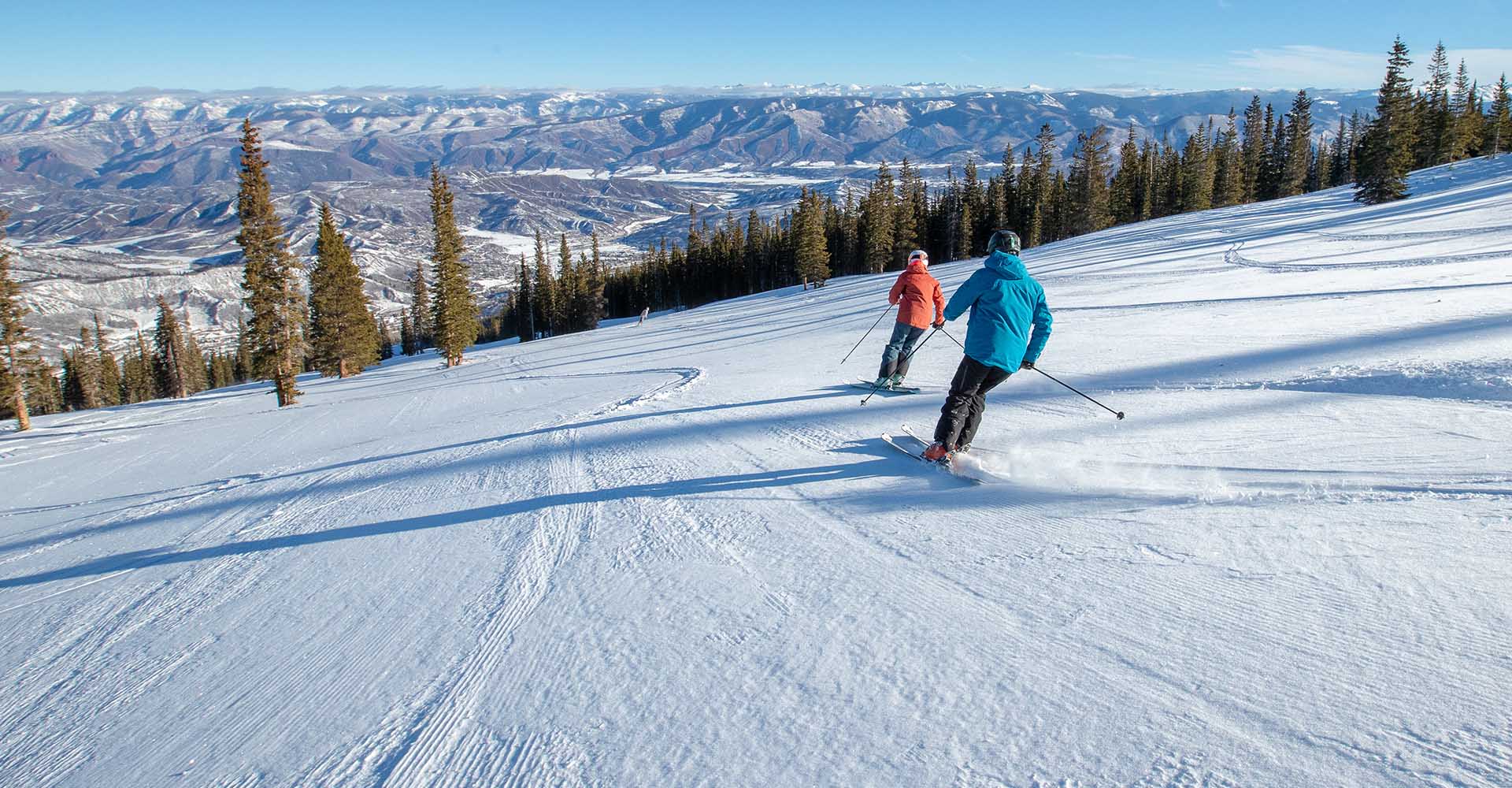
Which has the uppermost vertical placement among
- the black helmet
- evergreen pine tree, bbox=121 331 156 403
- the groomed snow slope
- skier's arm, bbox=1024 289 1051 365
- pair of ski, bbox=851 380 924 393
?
the black helmet

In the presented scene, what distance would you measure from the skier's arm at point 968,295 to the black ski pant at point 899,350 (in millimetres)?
2561

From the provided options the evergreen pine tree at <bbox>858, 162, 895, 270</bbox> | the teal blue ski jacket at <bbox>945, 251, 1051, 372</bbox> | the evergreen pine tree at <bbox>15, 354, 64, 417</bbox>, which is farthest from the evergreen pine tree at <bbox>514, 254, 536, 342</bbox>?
the teal blue ski jacket at <bbox>945, 251, 1051, 372</bbox>

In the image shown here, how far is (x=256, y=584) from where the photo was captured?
466cm

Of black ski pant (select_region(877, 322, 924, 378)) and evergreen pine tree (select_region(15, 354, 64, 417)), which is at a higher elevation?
black ski pant (select_region(877, 322, 924, 378))

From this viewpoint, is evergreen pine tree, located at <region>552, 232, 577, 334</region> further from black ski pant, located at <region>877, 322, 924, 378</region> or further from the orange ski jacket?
the orange ski jacket

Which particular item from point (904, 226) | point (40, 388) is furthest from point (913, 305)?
point (904, 226)

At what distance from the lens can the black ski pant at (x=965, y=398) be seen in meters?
5.50

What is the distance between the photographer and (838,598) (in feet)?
11.7

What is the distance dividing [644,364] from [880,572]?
40.8 feet

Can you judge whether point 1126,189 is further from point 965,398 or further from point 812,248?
point 965,398

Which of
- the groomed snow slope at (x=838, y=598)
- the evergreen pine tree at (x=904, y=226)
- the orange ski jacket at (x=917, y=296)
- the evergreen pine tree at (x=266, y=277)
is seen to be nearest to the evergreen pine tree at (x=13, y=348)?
the evergreen pine tree at (x=266, y=277)

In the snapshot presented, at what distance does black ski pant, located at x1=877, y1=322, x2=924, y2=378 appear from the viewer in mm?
8320

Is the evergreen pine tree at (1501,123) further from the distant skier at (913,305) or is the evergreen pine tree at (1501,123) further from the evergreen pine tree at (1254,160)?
the distant skier at (913,305)

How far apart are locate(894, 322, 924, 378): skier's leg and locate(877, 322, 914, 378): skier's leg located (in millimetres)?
31
